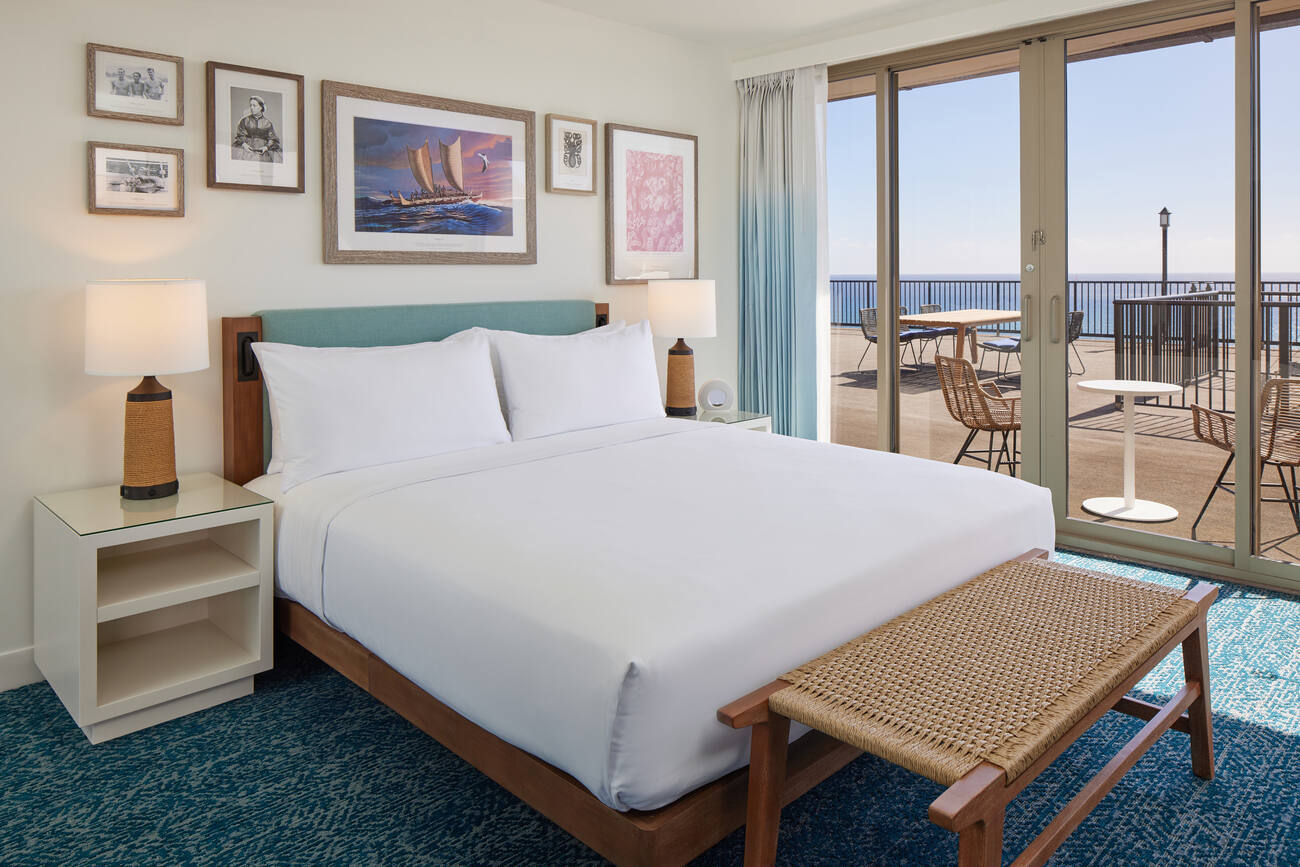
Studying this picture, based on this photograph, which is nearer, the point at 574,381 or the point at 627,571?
the point at 627,571

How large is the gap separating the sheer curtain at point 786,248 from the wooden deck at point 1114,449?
0.52 metres

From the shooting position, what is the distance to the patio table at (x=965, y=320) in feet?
13.8

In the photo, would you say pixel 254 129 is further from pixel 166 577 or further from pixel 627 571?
pixel 627 571

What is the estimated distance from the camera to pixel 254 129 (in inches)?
124

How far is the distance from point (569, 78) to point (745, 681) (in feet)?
10.7

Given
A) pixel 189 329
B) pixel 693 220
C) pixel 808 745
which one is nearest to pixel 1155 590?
pixel 808 745

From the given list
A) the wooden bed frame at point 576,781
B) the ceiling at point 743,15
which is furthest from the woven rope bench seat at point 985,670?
the ceiling at point 743,15

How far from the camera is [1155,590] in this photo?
225 cm

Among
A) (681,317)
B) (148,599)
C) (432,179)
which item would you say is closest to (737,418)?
(681,317)

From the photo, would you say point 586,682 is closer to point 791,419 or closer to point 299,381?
point 299,381

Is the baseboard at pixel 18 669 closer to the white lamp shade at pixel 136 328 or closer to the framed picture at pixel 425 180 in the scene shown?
the white lamp shade at pixel 136 328

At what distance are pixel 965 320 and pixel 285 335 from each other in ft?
10.0

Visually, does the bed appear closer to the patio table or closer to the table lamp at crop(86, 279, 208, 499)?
the table lamp at crop(86, 279, 208, 499)

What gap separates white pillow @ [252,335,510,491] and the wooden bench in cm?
174
